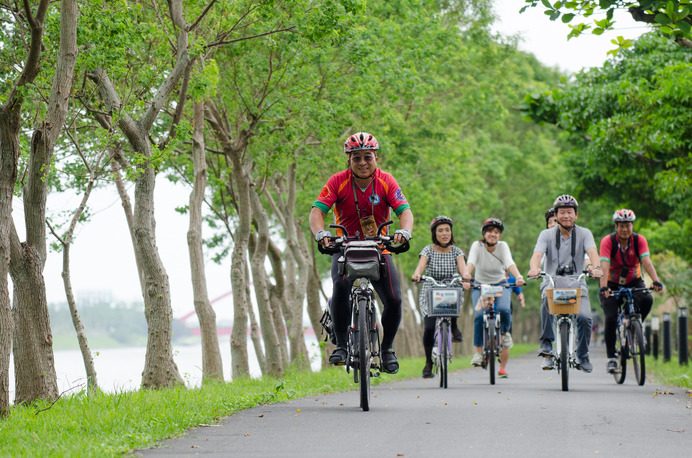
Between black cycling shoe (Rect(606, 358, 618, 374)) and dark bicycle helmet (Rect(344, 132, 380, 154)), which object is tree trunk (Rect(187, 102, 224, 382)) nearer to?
black cycling shoe (Rect(606, 358, 618, 374))

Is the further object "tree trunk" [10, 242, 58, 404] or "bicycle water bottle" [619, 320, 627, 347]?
"bicycle water bottle" [619, 320, 627, 347]

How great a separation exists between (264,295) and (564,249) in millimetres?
8211

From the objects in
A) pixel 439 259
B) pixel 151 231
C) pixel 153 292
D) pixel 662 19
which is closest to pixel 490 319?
pixel 439 259

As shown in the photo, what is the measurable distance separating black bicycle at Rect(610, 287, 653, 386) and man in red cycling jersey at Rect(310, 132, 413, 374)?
4.47m

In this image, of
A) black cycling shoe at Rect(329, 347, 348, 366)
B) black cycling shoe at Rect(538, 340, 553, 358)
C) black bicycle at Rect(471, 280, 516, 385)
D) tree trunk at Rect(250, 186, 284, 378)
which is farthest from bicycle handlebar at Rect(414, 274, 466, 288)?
tree trunk at Rect(250, 186, 284, 378)

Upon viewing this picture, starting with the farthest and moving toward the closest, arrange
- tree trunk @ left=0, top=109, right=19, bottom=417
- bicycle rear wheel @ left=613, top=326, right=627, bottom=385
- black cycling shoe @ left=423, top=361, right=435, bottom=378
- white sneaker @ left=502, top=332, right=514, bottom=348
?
white sneaker @ left=502, top=332, right=514, bottom=348 < black cycling shoe @ left=423, top=361, right=435, bottom=378 < bicycle rear wheel @ left=613, top=326, right=627, bottom=385 < tree trunk @ left=0, top=109, right=19, bottom=417

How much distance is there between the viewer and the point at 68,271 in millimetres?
13391

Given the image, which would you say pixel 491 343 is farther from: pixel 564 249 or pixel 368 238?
pixel 368 238

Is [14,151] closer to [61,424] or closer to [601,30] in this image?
[61,424]

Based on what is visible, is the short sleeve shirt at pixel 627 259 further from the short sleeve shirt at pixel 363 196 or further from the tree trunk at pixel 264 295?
the tree trunk at pixel 264 295

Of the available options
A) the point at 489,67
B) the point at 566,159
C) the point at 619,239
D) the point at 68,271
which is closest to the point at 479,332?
the point at 619,239

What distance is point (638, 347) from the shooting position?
1212cm

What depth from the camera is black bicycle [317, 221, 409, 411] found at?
8.22 meters

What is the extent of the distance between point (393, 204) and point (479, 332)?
4.99m
